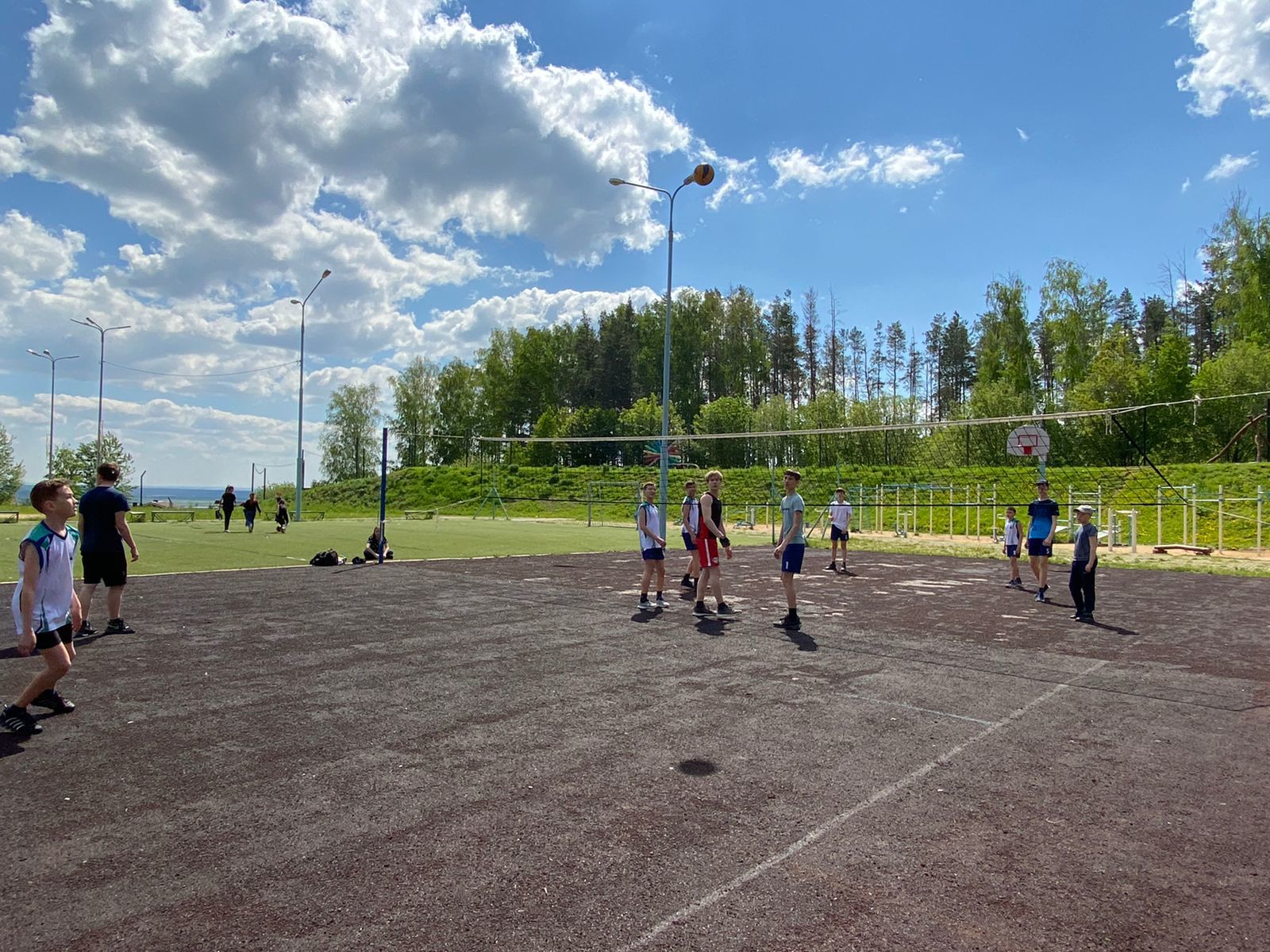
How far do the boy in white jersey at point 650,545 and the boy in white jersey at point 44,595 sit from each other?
22.8ft

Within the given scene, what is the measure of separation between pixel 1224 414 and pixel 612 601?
42.4 metres

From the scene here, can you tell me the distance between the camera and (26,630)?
486 centimetres

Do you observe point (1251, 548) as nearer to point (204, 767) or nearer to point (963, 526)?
point (963, 526)

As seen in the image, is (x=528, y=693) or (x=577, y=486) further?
(x=577, y=486)

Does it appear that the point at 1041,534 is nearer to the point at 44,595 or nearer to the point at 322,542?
the point at 44,595

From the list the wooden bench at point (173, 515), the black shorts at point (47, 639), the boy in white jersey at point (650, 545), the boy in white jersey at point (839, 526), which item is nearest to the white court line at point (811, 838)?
the black shorts at point (47, 639)

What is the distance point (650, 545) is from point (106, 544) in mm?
6755

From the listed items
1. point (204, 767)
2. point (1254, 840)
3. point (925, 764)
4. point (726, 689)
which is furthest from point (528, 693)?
point (1254, 840)

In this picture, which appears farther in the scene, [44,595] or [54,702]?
[54,702]

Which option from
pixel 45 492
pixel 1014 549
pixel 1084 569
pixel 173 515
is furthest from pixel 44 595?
pixel 173 515

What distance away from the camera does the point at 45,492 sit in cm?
523

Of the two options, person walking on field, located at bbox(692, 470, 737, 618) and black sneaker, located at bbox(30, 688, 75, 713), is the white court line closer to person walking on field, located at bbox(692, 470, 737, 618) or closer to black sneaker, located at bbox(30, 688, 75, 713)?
person walking on field, located at bbox(692, 470, 737, 618)

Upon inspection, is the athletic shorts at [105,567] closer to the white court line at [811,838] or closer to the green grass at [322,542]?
the green grass at [322,542]

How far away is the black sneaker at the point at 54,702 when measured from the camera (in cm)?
558
